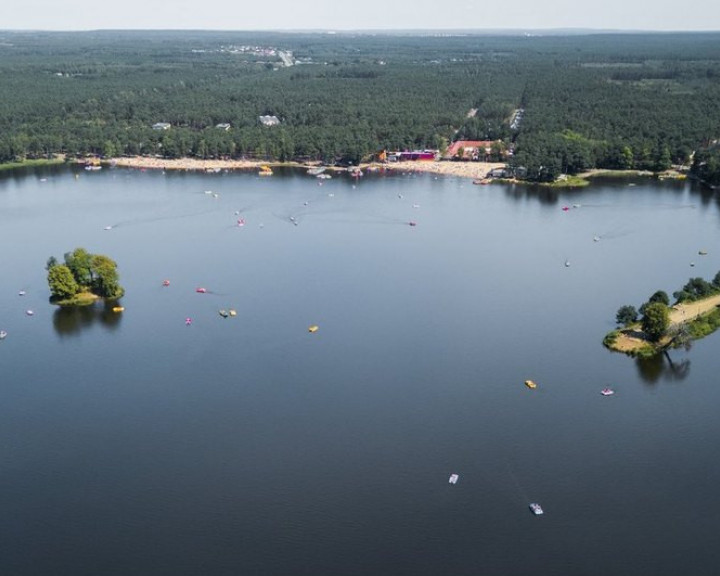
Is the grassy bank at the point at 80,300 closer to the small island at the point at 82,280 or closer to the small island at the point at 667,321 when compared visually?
the small island at the point at 82,280

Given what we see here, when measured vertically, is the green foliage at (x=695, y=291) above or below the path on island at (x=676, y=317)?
above

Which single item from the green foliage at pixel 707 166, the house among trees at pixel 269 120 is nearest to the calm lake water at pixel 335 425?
the green foliage at pixel 707 166

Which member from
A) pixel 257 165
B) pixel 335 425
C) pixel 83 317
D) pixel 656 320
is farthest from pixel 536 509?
pixel 257 165

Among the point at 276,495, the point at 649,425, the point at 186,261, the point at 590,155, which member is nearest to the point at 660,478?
the point at 649,425

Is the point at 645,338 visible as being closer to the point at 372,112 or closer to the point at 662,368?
the point at 662,368

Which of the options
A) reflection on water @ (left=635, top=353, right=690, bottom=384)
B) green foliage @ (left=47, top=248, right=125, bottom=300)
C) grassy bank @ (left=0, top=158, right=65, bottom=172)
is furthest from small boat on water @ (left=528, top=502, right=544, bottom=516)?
grassy bank @ (left=0, top=158, right=65, bottom=172)

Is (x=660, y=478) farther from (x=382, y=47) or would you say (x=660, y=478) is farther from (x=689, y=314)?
(x=382, y=47)

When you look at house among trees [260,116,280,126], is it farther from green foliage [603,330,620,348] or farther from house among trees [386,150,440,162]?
green foliage [603,330,620,348]
